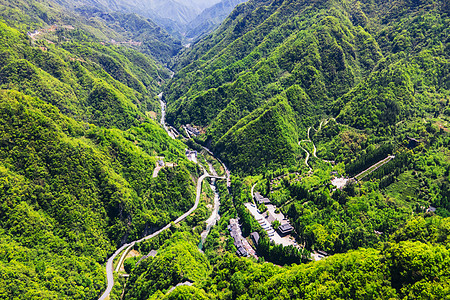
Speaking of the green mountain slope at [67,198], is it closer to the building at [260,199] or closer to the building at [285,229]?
the building at [260,199]

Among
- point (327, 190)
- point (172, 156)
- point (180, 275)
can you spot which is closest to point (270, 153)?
point (327, 190)

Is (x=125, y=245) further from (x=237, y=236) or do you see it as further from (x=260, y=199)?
(x=260, y=199)

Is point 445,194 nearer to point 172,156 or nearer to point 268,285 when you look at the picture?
→ point 268,285

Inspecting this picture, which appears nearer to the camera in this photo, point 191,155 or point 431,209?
point 431,209

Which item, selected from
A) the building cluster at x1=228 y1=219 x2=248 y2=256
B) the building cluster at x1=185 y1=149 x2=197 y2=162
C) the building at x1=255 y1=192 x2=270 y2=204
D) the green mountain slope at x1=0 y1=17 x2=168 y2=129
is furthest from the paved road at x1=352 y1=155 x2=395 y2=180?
the green mountain slope at x1=0 y1=17 x2=168 y2=129

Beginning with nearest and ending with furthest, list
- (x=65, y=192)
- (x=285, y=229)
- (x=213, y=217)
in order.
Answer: (x=285, y=229)
(x=65, y=192)
(x=213, y=217)

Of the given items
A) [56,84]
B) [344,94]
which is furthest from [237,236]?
[56,84]

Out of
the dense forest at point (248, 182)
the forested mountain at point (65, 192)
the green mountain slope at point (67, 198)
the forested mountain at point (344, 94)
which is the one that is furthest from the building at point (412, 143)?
the forested mountain at point (65, 192)
